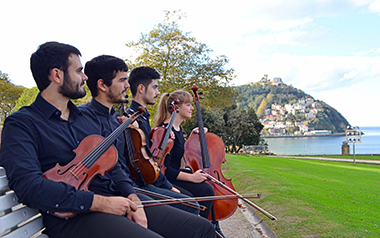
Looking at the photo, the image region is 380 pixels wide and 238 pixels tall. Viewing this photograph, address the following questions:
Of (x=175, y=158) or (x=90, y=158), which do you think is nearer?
(x=90, y=158)

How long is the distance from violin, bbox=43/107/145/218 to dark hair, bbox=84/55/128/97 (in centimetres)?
92

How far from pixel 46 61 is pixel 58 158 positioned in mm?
704

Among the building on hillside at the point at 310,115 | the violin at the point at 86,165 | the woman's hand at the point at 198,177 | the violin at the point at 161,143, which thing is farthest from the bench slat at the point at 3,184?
the building on hillside at the point at 310,115

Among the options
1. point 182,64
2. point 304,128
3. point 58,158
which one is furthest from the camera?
point 304,128

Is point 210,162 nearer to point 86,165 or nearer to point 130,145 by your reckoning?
point 130,145

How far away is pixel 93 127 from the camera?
249 centimetres

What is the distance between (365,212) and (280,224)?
7.76 ft

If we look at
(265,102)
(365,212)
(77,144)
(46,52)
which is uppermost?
(265,102)

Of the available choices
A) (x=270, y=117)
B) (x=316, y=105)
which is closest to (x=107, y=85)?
(x=270, y=117)

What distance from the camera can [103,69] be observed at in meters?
2.88

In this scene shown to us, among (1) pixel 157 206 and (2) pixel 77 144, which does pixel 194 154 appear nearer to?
(1) pixel 157 206

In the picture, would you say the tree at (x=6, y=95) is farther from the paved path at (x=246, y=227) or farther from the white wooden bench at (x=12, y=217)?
the white wooden bench at (x=12, y=217)

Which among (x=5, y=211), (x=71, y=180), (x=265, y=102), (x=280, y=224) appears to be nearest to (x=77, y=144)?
(x=71, y=180)

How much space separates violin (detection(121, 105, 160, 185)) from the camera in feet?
9.89
